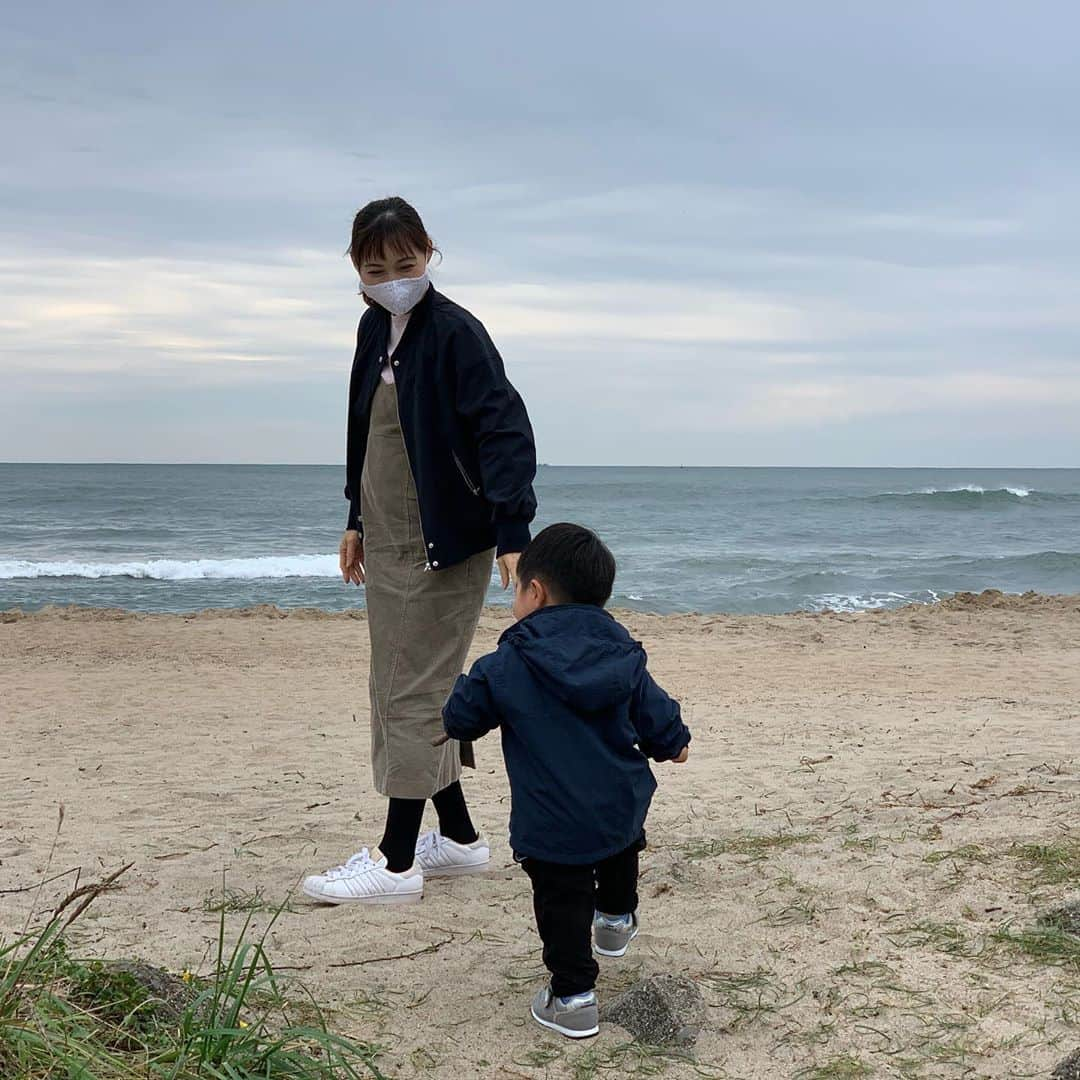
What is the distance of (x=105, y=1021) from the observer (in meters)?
2.41

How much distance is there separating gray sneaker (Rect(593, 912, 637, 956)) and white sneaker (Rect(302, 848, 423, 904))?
2.32 feet

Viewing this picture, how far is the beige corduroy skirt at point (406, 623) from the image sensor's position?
3.54 m

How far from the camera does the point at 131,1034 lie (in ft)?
7.61

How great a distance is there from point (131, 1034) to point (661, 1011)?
46.2 inches

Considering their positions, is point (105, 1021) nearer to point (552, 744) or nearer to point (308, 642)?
point (552, 744)

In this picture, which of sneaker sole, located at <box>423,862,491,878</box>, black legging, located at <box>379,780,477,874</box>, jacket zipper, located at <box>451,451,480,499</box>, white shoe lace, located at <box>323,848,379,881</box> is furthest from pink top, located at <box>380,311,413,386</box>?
sneaker sole, located at <box>423,862,491,878</box>

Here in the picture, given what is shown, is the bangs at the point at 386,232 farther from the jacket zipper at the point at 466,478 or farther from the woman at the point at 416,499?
the jacket zipper at the point at 466,478

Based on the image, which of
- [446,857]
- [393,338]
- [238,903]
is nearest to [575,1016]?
[446,857]

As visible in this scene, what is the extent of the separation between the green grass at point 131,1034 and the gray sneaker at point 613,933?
0.77m

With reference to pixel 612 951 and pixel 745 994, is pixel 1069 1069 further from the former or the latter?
pixel 612 951

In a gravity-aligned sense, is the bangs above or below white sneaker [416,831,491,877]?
above

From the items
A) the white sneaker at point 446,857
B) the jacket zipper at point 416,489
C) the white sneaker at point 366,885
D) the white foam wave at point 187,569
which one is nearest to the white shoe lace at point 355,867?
the white sneaker at point 366,885

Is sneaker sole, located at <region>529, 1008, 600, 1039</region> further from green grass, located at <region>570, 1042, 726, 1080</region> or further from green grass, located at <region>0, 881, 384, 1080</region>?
green grass, located at <region>0, 881, 384, 1080</region>

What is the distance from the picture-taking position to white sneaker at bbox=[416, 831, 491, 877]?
3.90m
